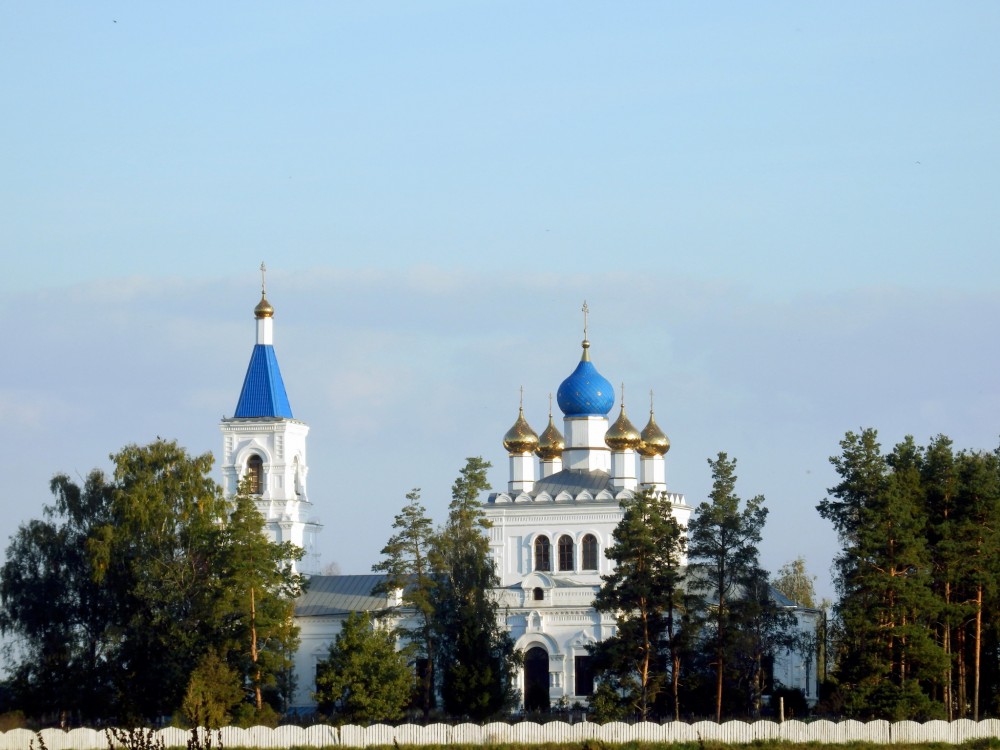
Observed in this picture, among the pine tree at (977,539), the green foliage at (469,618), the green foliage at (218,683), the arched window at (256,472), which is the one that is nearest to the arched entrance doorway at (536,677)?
the green foliage at (469,618)

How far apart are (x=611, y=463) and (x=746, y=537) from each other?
11033 mm

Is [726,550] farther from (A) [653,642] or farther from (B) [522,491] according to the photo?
(B) [522,491]

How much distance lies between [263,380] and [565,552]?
8.39 metres

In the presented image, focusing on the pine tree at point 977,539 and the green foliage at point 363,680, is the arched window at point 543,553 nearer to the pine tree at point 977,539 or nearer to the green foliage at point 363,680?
the green foliage at point 363,680

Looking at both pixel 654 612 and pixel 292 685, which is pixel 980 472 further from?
pixel 292 685

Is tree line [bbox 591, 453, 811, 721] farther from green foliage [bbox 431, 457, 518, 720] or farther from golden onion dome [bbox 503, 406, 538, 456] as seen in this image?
golden onion dome [bbox 503, 406, 538, 456]

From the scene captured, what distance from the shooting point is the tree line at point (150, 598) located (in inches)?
1379

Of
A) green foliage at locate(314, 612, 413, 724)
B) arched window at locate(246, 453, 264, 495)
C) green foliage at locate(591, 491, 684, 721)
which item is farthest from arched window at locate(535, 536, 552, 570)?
green foliage at locate(591, 491, 684, 721)

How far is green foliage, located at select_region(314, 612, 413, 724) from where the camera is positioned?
112 ft

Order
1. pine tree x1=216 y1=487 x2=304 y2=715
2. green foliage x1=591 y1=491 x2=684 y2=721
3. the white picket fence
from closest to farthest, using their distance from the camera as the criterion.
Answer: the white picket fence → green foliage x1=591 y1=491 x2=684 y2=721 → pine tree x1=216 y1=487 x2=304 y2=715

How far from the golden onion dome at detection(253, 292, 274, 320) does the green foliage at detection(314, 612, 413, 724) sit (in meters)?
11.4

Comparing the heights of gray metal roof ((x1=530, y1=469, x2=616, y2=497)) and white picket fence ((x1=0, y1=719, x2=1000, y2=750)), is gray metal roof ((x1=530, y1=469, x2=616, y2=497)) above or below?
above

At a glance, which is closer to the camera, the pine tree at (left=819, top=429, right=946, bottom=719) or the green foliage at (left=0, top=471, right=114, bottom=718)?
the pine tree at (left=819, top=429, right=946, bottom=719)

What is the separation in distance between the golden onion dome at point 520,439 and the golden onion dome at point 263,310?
6612mm
